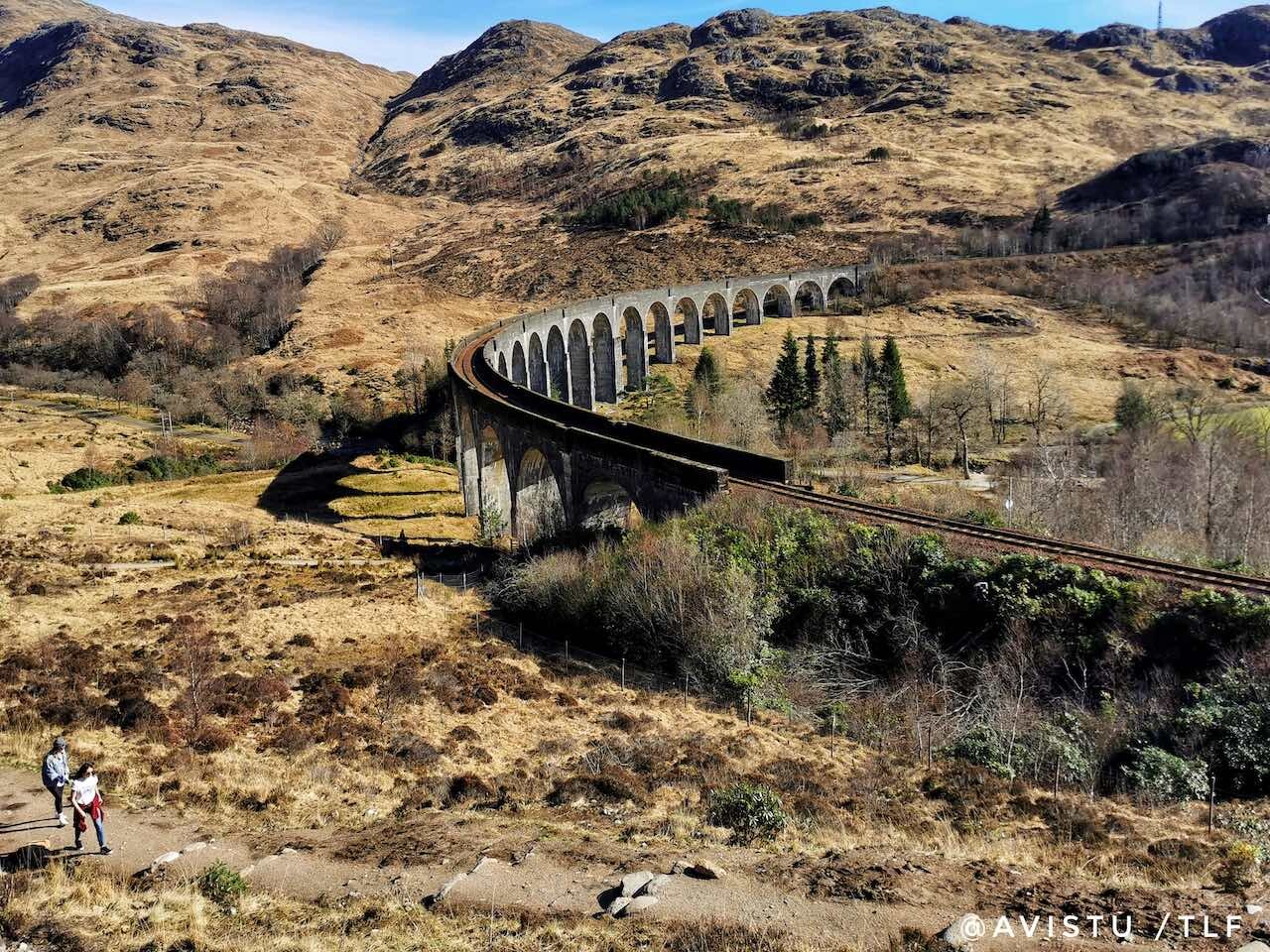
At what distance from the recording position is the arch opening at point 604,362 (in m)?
76.3

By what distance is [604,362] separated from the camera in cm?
7744

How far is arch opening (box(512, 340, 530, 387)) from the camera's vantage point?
64938 mm

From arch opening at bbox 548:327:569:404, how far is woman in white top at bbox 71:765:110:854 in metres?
57.1

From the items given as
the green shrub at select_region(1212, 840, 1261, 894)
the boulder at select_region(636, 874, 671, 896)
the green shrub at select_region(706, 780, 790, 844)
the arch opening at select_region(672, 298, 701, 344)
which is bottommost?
the green shrub at select_region(706, 780, 790, 844)

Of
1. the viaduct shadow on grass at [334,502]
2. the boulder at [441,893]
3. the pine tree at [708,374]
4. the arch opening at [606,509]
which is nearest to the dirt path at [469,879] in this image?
the boulder at [441,893]

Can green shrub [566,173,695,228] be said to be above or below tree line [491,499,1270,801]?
above

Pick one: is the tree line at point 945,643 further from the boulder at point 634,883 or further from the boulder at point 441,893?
the boulder at point 441,893

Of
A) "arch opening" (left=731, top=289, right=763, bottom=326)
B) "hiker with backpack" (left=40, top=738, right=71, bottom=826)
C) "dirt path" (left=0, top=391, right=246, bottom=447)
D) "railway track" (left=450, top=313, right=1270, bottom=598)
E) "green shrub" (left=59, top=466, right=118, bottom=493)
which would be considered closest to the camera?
"hiker with backpack" (left=40, top=738, right=71, bottom=826)

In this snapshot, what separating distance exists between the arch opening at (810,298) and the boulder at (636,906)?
93.0 metres

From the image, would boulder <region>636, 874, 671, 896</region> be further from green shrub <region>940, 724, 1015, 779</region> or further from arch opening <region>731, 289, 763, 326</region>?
arch opening <region>731, 289, 763, 326</region>

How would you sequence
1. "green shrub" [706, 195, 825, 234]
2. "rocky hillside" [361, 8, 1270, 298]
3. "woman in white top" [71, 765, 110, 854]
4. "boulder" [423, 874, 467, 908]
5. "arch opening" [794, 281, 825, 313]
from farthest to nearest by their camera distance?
"green shrub" [706, 195, 825, 234], "rocky hillside" [361, 8, 1270, 298], "arch opening" [794, 281, 825, 313], "woman in white top" [71, 765, 110, 854], "boulder" [423, 874, 467, 908]

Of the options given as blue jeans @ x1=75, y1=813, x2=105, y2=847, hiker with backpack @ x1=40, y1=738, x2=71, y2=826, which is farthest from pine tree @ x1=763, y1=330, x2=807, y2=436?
blue jeans @ x1=75, y1=813, x2=105, y2=847

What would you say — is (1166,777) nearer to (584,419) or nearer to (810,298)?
(584,419)

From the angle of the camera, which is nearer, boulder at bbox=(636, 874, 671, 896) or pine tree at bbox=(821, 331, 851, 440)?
boulder at bbox=(636, 874, 671, 896)
